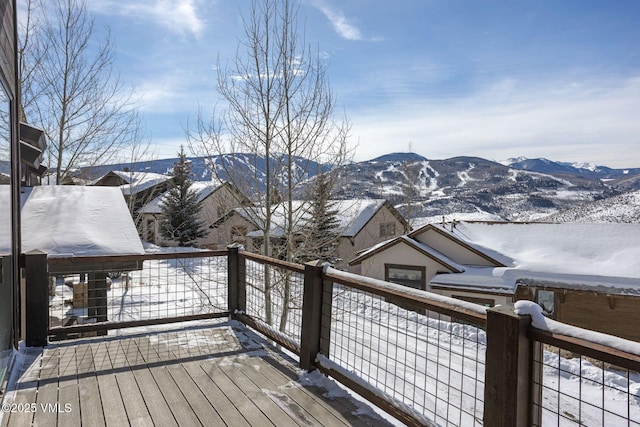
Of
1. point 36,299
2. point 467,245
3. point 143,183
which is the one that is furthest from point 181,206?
point 36,299

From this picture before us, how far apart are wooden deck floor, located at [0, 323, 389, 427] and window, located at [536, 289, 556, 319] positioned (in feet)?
37.7

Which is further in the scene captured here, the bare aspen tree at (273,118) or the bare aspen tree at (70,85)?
the bare aspen tree at (70,85)

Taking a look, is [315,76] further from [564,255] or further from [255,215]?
[564,255]

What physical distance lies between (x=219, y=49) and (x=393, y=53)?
4.29 meters

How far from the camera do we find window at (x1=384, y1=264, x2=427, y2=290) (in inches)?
589

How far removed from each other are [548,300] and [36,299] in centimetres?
1337

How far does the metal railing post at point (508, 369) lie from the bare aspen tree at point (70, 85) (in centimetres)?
1367

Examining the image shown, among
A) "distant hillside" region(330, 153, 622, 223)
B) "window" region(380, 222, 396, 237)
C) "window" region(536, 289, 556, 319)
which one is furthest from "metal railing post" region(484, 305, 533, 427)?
"distant hillside" region(330, 153, 622, 223)

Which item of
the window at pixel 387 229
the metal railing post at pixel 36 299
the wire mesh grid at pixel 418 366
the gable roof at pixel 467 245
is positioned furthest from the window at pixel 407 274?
the metal railing post at pixel 36 299

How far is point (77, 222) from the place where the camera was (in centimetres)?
638

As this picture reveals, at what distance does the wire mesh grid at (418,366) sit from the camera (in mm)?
2962

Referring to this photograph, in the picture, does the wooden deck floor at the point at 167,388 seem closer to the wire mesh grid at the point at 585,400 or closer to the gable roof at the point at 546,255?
the wire mesh grid at the point at 585,400

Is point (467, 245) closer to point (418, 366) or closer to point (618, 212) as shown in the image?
point (418, 366)

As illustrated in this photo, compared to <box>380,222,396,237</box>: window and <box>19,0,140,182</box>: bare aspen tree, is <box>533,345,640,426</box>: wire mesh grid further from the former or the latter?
<box>380,222,396,237</box>: window
